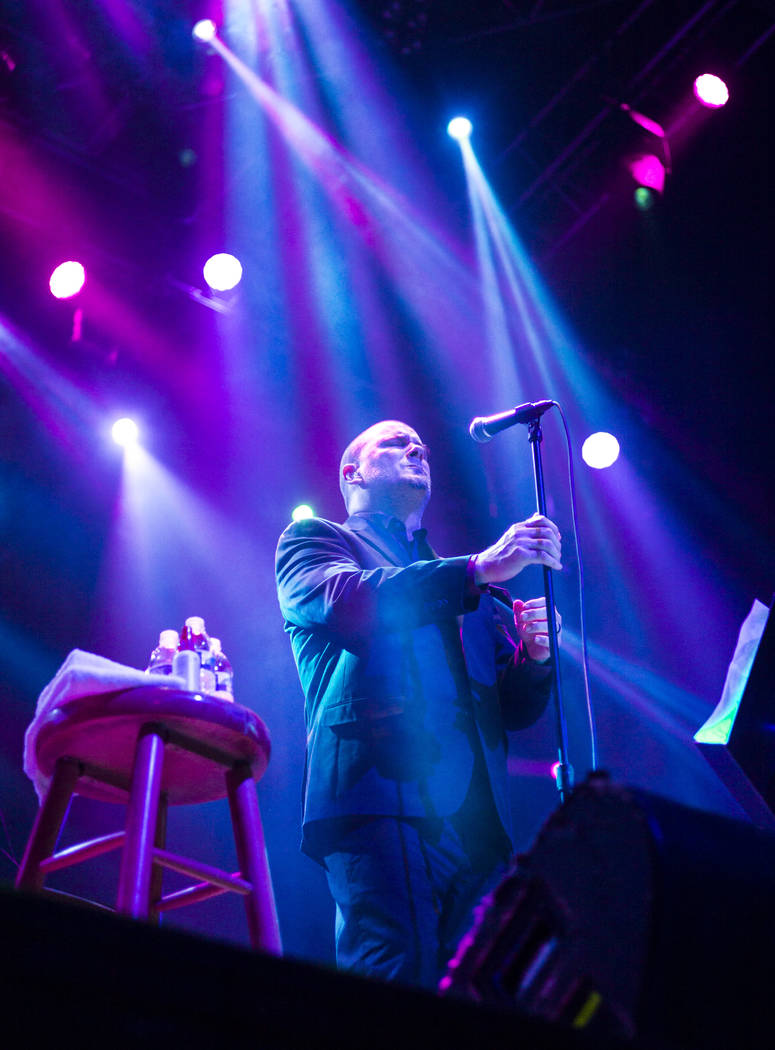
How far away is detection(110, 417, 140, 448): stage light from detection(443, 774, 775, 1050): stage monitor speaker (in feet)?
14.3

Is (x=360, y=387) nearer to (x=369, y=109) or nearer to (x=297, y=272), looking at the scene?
(x=297, y=272)

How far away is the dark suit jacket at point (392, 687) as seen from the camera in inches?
90.4

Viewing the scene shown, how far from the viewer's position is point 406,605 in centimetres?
239

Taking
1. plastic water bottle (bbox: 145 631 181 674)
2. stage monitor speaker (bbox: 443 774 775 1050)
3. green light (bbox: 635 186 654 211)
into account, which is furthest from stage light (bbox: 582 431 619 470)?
stage monitor speaker (bbox: 443 774 775 1050)

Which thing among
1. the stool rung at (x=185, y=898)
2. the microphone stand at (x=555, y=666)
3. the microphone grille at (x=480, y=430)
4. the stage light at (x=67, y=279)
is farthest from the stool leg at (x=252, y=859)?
the stage light at (x=67, y=279)

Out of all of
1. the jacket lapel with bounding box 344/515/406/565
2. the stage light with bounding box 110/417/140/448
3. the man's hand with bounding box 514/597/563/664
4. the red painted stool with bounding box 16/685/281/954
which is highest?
the stage light with bounding box 110/417/140/448

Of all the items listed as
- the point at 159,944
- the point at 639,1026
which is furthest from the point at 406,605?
the point at 159,944

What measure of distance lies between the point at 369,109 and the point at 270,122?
0.52m

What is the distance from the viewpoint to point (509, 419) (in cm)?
263

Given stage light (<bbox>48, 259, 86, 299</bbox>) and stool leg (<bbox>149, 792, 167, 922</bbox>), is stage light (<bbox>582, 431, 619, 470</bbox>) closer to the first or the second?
stage light (<bbox>48, 259, 86, 299</bbox>)

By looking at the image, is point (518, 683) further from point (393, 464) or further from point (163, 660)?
point (163, 660)

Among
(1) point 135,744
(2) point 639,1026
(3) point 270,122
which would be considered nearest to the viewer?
(2) point 639,1026

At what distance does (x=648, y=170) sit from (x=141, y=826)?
4.45 metres

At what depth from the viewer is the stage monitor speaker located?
96 cm
